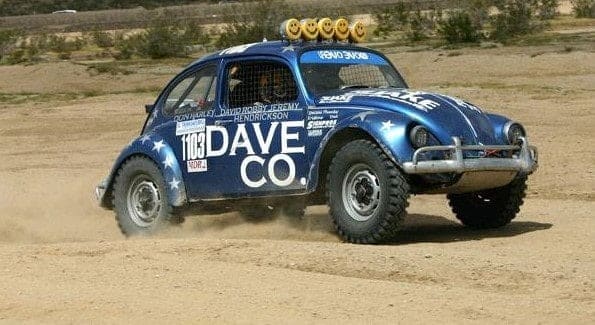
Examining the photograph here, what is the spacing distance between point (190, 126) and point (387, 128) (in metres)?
2.47

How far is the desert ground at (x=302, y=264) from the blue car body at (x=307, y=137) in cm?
53

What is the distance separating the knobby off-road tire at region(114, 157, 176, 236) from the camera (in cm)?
1295

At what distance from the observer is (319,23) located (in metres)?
12.7

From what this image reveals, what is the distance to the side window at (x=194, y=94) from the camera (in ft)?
41.8

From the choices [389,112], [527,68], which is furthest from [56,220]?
[527,68]

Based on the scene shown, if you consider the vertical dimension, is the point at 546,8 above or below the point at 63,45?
above

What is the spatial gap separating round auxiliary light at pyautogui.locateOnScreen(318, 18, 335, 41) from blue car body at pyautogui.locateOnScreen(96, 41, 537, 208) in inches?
6.7

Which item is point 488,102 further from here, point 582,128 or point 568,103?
point 582,128

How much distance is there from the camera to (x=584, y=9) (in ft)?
155

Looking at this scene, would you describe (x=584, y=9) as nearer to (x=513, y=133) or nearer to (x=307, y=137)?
(x=513, y=133)

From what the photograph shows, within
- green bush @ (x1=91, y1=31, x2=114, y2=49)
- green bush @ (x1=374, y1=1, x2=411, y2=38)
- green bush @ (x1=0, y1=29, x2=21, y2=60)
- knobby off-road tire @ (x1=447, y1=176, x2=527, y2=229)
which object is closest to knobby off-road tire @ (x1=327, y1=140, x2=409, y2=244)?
knobby off-road tire @ (x1=447, y1=176, x2=527, y2=229)

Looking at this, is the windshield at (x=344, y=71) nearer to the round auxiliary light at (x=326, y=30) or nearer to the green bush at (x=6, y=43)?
the round auxiliary light at (x=326, y=30)

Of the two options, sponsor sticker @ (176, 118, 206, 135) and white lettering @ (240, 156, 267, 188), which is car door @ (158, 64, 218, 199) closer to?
sponsor sticker @ (176, 118, 206, 135)

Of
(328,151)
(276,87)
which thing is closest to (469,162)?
(328,151)
